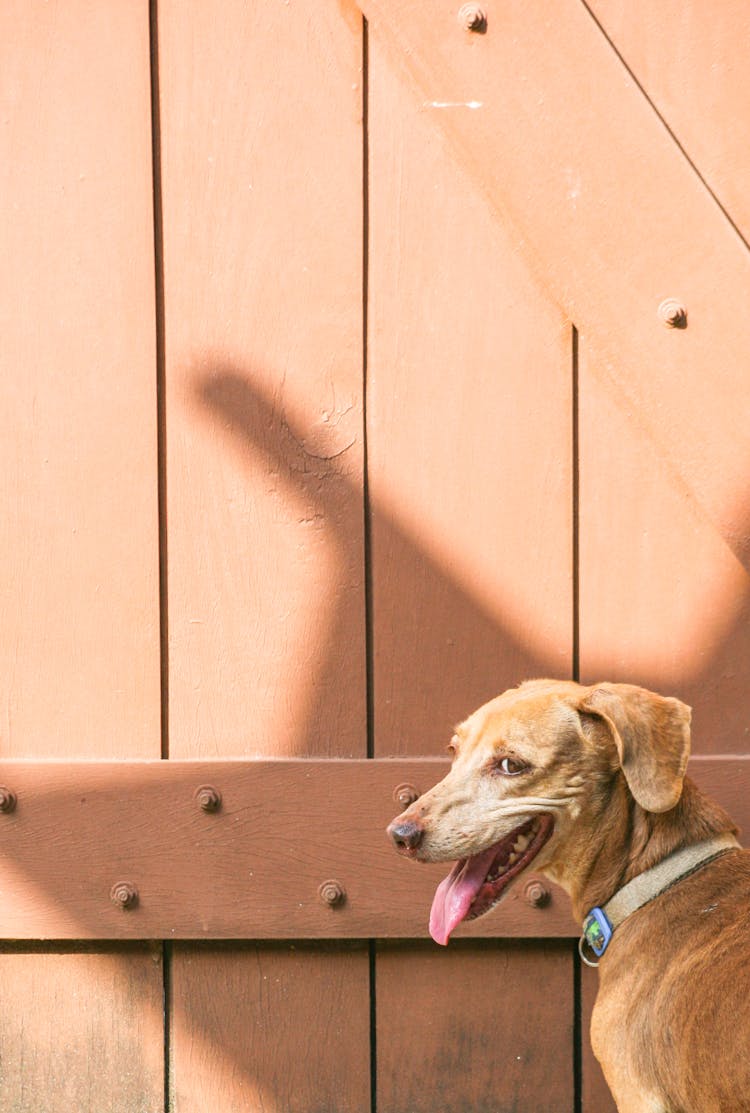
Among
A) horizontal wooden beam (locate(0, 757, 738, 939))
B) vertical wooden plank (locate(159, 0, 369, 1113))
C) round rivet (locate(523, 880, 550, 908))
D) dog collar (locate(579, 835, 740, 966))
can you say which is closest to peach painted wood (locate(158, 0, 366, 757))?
vertical wooden plank (locate(159, 0, 369, 1113))

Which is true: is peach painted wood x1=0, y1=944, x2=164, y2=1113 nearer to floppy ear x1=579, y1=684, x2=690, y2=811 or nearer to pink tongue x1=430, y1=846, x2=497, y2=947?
pink tongue x1=430, y1=846, x2=497, y2=947

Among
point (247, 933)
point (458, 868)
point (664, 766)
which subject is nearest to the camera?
point (664, 766)

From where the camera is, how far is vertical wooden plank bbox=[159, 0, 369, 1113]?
3.00 metres

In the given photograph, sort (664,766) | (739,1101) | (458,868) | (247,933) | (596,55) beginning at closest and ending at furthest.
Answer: (739,1101) → (664,766) → (458,868) → (596,55) → (247,933)

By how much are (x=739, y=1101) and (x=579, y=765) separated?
654mm

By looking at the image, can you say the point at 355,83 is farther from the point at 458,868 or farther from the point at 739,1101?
the point at 739,1101

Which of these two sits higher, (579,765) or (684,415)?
(684,415)

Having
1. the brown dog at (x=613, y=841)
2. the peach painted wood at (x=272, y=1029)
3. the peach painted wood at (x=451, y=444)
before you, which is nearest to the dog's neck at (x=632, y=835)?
the brown dog at (x=613, y=841)

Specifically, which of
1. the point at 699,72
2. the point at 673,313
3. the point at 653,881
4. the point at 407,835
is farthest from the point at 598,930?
the point at 699,72

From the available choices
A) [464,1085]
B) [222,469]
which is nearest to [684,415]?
[222,469]

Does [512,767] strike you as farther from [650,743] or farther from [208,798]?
[208,798]

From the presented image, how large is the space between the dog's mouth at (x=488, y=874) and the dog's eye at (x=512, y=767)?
0.33 feet

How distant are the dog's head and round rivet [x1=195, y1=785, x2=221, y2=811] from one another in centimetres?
62

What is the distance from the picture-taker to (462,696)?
3039 mm
